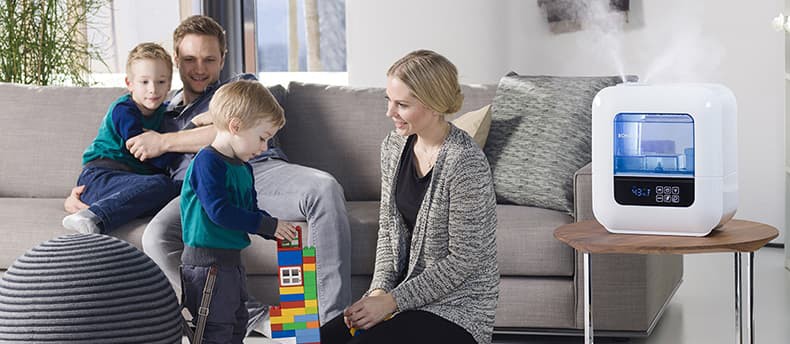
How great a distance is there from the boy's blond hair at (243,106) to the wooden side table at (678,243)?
2.33ft

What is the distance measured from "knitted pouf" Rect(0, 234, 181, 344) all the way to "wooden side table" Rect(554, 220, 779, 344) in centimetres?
88

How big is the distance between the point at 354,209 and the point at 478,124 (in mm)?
474

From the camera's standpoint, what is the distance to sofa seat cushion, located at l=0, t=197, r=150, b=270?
314cm

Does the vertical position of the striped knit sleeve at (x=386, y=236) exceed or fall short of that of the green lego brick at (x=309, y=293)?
it exceeds it

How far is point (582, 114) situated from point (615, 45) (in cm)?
200

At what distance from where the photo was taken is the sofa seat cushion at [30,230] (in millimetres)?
3139

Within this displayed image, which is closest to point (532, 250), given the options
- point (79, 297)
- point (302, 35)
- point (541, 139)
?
point (541, 139)

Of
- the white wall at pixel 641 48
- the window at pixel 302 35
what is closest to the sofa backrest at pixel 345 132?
the white wall at pixel 641 48

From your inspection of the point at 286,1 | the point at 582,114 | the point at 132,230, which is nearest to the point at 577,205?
the point at 582,114

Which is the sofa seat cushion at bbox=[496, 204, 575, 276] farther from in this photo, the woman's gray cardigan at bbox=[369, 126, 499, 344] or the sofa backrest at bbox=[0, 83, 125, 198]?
the sofa backrest at bbox=[0, 83, 125, 198]

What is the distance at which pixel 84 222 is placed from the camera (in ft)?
9.96

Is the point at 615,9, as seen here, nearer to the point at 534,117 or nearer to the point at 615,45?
the point at 615,45

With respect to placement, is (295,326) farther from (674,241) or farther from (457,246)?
(674,241)

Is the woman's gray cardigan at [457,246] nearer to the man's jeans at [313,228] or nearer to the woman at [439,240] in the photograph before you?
the woman at [439,240]
